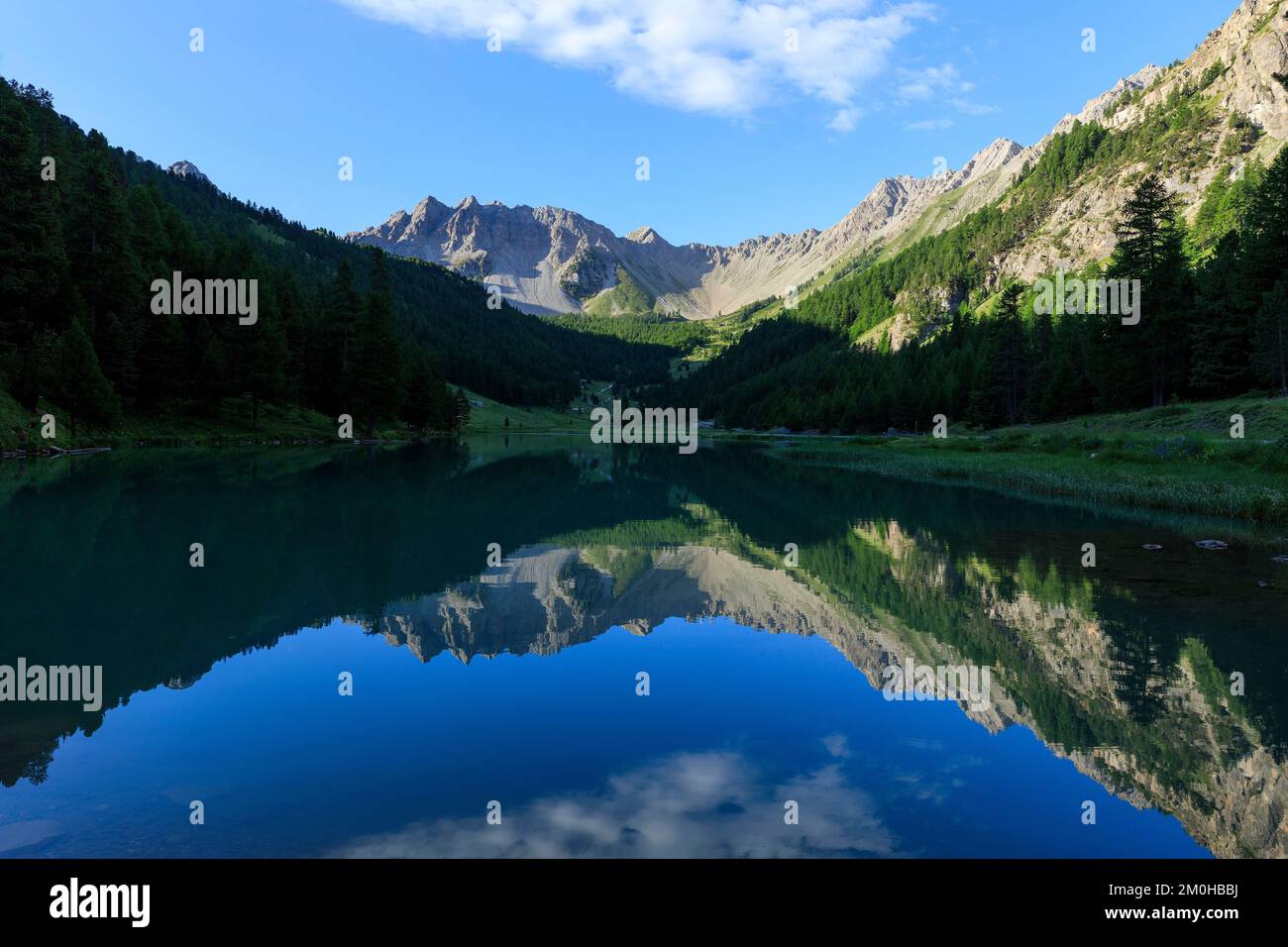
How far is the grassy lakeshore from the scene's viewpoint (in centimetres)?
3266

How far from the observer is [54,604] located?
14.8 metres

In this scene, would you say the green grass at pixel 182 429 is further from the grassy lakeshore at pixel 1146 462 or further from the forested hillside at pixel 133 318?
the grassy lakeshore at pixel 1146 462

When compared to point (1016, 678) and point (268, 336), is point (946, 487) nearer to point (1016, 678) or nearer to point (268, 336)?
point (1016, 678)

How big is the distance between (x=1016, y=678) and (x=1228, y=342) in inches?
2814

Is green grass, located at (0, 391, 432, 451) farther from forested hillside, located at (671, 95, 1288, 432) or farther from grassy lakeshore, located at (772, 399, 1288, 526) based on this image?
forested hillside, located at (671, 95, 1288, 432)

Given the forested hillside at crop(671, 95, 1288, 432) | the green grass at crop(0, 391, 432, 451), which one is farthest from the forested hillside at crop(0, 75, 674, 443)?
the forested hillside at crop(671, 95, 1288, 432)

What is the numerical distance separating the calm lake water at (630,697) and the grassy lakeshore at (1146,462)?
384 inches

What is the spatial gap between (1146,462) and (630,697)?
144ft

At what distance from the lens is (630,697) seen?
11164 millimetres

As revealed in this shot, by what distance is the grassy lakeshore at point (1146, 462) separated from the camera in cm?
3266

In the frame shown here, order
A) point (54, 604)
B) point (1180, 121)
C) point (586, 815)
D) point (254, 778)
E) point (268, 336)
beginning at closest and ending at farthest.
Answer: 1. point (586, 815)
2. point (254, 778)
3. point (54, 604)
4. point (268, 336)
5. point (1180, 121)

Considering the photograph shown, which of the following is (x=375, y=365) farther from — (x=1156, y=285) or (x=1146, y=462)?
(x=1156, y=285)

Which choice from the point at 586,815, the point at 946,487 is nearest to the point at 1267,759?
the point at 586,815

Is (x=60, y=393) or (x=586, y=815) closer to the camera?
(x=586, y=815)
